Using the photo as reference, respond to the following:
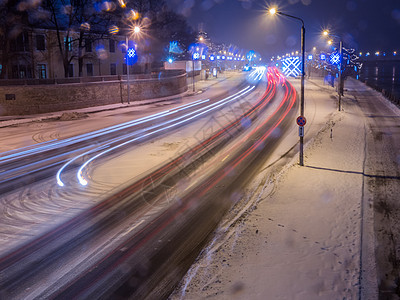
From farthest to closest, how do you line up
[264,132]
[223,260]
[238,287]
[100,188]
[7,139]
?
[264,132]
[7,139]
[100,188]
[223,260]
[238,287]

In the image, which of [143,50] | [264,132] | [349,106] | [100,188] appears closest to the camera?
[100,188]

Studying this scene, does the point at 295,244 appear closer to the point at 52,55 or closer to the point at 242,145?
the point at 242,145

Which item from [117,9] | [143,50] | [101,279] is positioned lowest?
[101,279]

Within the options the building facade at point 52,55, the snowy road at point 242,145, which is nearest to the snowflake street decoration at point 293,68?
the building facade at point 52,55

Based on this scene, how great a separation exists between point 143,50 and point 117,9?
12.9 m

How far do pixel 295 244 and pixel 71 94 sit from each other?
101 ft

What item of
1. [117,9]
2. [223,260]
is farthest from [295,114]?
[117,9]

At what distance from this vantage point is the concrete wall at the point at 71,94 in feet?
104

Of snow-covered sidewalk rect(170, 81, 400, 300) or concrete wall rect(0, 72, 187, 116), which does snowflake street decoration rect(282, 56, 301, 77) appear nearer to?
concrete wall rect(0, 72, 187, 116)

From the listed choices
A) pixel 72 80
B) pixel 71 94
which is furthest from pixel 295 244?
pixel 72 80

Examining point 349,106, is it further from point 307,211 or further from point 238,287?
point 238,287

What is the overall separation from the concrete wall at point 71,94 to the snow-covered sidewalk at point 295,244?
24.3m

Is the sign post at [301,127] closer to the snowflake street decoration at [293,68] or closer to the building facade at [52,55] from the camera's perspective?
the building facade at [52,55]

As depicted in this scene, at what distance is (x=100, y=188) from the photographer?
14.6 metres
